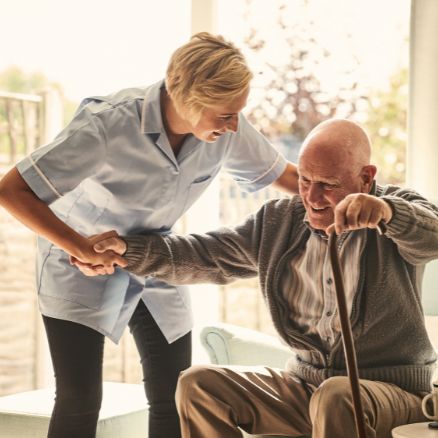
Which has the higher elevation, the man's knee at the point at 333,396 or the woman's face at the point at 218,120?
the woman's face at the point at 218,120

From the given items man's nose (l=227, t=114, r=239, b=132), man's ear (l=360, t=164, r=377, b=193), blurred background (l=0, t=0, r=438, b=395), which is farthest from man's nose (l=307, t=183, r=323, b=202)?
blurred background (l=0, t=0, r=438, b=395)

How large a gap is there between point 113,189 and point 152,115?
0.21 m

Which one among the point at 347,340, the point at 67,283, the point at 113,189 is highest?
the point at 113,189

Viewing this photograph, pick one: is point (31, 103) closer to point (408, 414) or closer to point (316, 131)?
point (316, 131)

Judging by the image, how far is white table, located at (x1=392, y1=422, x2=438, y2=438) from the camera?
165 cm

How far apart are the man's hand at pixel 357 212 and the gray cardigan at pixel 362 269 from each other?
8cm

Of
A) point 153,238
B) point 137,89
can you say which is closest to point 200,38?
point 137,89

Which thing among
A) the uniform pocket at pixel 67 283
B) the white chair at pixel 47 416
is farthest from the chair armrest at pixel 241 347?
the uniform pocket at pixel 67 283

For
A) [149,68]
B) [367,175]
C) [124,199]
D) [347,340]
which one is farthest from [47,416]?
[149,68]

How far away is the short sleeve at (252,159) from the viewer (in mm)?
2332

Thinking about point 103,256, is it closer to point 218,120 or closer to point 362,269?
point 218,120

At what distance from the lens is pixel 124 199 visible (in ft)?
6.93

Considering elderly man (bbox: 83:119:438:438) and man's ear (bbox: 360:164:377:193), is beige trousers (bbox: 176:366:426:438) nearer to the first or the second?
elderly man (bbox: 83:119:438:438)

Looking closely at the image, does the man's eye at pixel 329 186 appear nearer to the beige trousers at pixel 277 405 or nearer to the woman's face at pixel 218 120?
the woman's face at pixel 218 120
